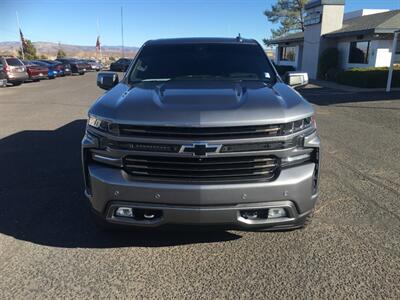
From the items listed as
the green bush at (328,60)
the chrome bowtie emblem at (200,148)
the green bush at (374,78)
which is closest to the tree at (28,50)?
the green bush at (328,60)

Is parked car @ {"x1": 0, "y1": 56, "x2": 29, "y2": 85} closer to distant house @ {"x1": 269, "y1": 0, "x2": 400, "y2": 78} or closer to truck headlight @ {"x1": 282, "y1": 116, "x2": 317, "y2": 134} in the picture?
distant house @ {"x1": 269, "y1": 0, "x2": 400, "y2": 78}

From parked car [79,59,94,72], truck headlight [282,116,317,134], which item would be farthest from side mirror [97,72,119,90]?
parked car [79,59,94,72]

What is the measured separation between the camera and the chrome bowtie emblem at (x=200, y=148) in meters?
3.15

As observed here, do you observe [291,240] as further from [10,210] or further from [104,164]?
[10,210]

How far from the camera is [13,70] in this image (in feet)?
82.4

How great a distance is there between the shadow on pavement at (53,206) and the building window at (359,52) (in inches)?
877

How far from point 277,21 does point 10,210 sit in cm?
6053

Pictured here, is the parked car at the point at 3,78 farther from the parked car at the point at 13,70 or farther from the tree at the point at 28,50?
the tree at the point at 28,50

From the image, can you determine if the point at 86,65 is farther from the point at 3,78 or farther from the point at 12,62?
the point at 3,78

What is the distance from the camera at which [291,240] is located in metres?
3.88

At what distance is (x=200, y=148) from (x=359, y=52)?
2580cm

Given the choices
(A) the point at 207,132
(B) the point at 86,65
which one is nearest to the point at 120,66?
(A) the point at 207,132

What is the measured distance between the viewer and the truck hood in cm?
316

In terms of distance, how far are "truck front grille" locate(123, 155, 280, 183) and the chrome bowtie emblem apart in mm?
51
